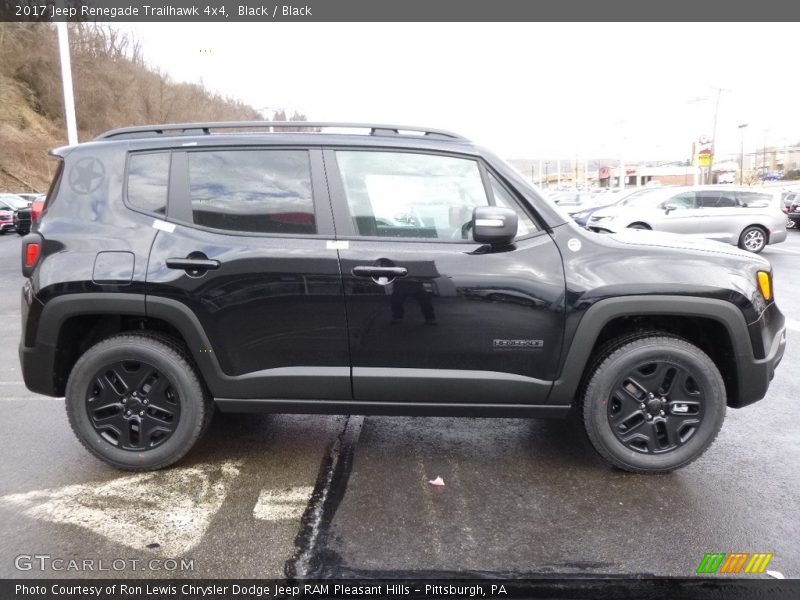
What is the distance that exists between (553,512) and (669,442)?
2.78ft

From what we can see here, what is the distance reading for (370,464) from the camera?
355cm

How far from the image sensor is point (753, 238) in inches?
539

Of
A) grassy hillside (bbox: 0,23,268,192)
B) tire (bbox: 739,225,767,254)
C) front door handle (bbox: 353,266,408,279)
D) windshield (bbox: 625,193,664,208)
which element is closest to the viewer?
front door handle (bbox: 353,266,408,279)

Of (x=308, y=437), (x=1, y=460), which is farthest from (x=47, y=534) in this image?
(x=308, y=437)

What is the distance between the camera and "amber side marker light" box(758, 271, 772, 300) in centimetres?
332

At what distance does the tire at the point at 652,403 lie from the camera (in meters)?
→ 3.23

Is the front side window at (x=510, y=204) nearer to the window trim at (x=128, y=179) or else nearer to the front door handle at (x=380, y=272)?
the front door handle at (x=380, y=272)

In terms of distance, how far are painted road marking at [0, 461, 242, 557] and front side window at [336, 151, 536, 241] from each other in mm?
1674

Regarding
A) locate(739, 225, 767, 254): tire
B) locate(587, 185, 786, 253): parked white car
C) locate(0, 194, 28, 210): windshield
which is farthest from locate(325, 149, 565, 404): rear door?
locate(0, 194, 28, 210): windshield

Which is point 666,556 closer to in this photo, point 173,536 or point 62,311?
point 173,536

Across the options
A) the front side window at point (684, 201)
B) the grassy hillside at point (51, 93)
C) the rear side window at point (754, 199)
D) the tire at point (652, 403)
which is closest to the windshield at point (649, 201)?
the front side window at point (684, 201)

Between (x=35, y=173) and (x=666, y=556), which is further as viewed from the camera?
(x=35, y=173)

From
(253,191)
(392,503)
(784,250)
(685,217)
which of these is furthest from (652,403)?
(784,250)

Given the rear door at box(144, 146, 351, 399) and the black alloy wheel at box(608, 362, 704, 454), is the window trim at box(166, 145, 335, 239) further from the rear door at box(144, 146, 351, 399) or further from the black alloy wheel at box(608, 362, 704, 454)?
the black alloy wheel at box(608, 362, 704, 454)
